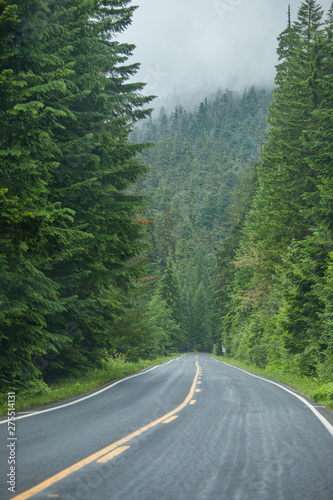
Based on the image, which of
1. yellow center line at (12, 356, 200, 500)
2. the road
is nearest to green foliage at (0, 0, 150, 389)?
the road

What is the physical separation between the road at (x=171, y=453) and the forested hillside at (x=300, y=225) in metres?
8.00

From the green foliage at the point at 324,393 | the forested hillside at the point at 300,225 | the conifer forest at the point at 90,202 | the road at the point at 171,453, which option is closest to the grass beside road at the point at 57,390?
the conifer forest at the point at 90,202

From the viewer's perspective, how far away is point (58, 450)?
645cm

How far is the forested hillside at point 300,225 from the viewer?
18359 mm

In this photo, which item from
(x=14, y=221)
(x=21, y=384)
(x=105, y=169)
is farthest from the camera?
(x=105, y=169)

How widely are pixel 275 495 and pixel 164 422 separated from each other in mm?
4442

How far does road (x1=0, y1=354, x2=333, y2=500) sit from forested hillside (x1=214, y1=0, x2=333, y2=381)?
26.2 ft

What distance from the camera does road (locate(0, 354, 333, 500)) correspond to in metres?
4.77

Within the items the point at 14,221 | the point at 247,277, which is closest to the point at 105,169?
the point at 14,221

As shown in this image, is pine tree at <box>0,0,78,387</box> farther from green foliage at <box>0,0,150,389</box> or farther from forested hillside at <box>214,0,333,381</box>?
forested hillside at <box>214,0,333,381</box>

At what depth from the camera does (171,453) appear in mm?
6316

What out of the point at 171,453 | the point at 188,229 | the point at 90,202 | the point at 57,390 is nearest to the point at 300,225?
the point at 90,202

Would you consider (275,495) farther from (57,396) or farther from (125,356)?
(125,356)

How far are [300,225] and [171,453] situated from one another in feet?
75.3
